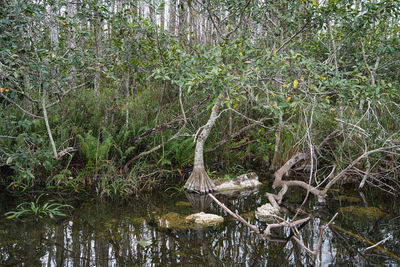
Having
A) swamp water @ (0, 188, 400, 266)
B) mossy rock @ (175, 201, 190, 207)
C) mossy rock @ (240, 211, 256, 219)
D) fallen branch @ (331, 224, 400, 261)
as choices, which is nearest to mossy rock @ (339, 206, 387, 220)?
swamp water @ (0, 188, 400, 266)

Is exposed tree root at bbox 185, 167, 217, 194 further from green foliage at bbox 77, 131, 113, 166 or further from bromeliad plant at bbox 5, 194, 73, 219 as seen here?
bromeliad plant at bbox 5, 194, 73, 219

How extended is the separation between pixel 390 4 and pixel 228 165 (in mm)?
4381

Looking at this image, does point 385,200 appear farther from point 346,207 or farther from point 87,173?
point 87,173

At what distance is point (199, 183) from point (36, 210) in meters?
2.82

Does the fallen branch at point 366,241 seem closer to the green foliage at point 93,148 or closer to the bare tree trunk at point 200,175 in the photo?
the bare tree trunk at point 200,175

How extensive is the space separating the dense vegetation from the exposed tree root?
70 cm

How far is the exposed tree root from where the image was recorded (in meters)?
6.20

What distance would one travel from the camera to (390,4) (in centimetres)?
478

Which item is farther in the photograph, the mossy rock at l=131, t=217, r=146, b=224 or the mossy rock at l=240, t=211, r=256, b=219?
the mossy rock at l=240, t=211, r=256, b=219

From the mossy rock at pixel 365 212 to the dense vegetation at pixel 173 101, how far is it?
734mm

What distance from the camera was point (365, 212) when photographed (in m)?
5.11

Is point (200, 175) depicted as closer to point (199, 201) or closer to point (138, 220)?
point (199, 201)

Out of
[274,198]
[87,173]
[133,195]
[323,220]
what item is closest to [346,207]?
[323,220]

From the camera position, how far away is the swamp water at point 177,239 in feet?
11.5
